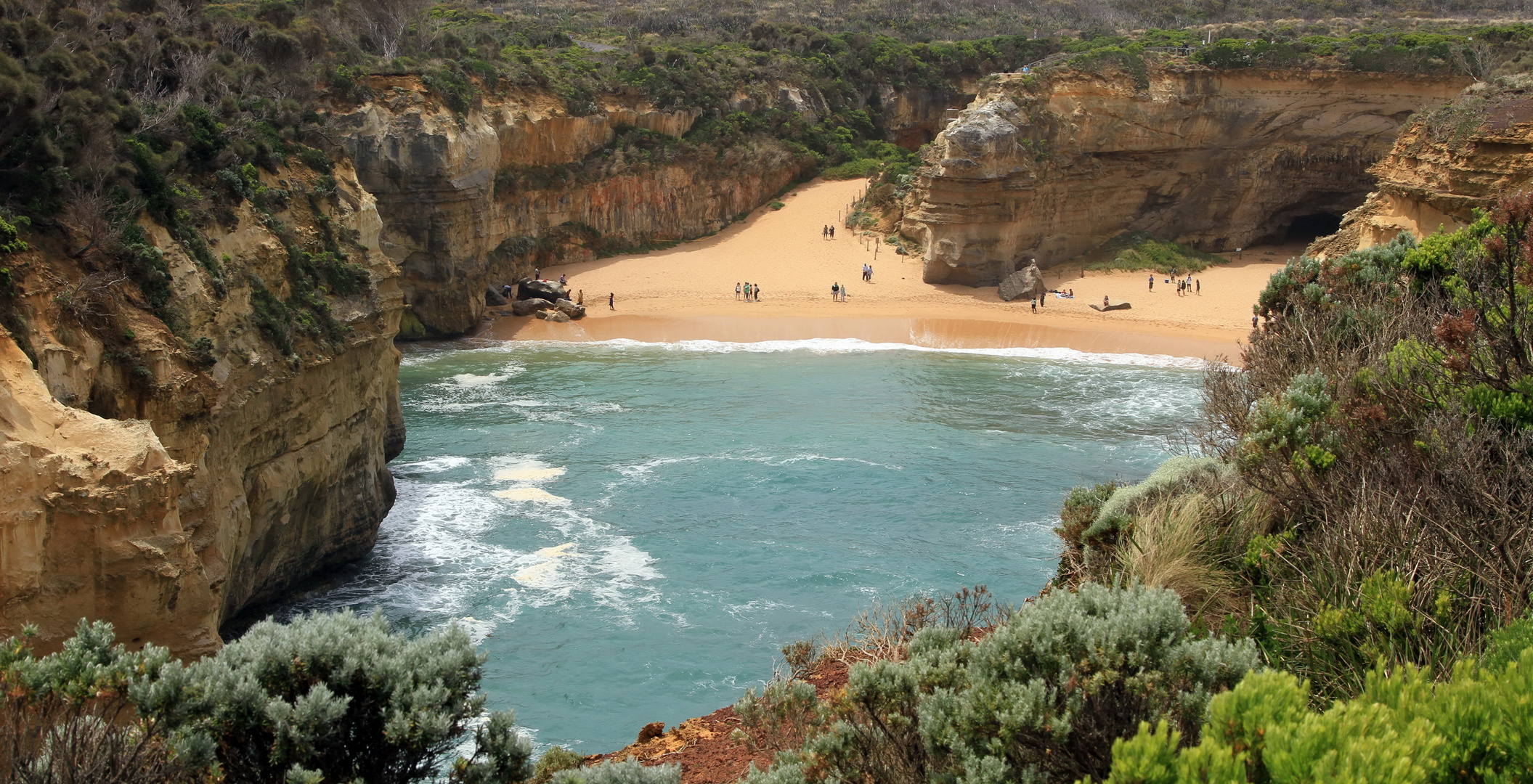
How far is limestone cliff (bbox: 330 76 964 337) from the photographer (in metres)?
37.3

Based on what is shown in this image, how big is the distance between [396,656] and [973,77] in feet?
200

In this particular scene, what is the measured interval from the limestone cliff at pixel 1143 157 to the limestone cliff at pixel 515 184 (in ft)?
34.3

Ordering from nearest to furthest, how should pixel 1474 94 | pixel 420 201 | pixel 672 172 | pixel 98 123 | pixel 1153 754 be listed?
pixel 1153 754, pixel 98 123, pixel 1474 94, pixel 420 201, pixel 672 172

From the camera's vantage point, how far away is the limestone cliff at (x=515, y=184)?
37.3 meters

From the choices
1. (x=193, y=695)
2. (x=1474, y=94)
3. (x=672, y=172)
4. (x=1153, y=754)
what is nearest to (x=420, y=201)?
(x=672, y=172)

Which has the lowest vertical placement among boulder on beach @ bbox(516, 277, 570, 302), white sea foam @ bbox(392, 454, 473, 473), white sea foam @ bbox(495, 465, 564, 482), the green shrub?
white sea foam @ bbox(495, 465, 564, 482)

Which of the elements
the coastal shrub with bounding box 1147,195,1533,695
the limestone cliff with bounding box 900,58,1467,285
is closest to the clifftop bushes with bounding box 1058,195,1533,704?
the coastal shrub with bounding box 1147,195,1533,695

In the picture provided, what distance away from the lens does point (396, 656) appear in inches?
276

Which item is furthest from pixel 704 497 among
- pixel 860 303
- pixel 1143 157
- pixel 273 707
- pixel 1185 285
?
pixel 1143 157

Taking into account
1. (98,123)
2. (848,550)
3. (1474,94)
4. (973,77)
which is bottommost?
(848,550)

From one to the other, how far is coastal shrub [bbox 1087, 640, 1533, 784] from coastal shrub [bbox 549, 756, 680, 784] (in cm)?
353

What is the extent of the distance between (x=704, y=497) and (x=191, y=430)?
1173 cm

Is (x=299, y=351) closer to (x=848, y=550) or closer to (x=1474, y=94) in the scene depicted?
(x=848, y=550)

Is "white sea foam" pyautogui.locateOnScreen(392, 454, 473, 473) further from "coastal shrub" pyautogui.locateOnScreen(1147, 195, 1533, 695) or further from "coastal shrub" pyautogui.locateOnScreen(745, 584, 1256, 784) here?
"coastal shrub" pyautogui.locateOnScreen(745, 584, 1256, 784)
